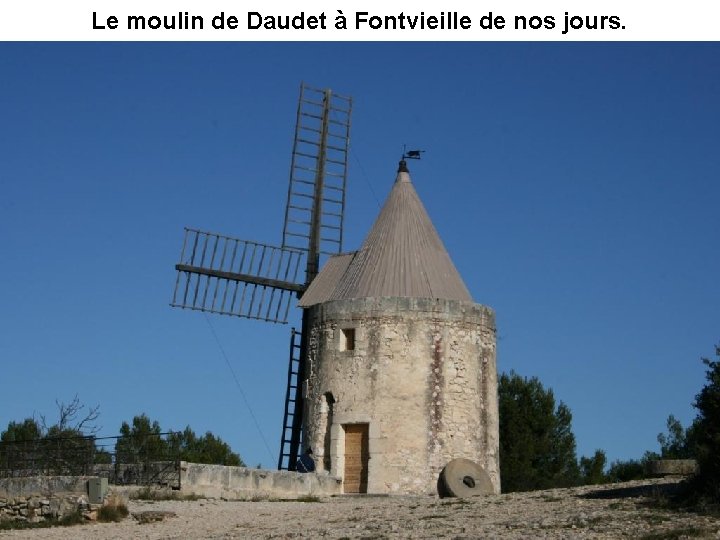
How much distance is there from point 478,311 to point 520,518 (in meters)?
10.1

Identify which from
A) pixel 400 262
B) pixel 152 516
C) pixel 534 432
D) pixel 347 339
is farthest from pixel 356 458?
pixel 534 432

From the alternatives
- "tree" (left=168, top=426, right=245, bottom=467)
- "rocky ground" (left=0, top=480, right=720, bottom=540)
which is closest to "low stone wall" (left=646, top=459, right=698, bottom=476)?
"rocky ground" (left=0, top=480, right=720, bottom=540)

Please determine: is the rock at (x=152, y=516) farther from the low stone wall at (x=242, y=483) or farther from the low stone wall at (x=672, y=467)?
the low stone wall at (x=672, y=467)

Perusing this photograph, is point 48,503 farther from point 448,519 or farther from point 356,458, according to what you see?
point 356,458

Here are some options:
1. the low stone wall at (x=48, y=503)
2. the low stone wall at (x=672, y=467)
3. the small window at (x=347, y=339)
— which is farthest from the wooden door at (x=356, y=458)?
the low stone wall at (x=672, y=467)

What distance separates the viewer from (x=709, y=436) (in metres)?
15.1

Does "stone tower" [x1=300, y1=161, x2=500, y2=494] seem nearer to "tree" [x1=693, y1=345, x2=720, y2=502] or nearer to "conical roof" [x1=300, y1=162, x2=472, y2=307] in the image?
"conical roof" [x1=300, y1=162, x2=472, y2=307]

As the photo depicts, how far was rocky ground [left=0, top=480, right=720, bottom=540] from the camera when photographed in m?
13.2

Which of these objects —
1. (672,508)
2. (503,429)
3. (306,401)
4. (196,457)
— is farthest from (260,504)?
(196,457)

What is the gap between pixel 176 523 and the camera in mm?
16547

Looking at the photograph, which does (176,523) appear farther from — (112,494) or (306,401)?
(306,401)

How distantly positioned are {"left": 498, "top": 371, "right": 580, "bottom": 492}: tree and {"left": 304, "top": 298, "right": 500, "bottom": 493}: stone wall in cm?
854

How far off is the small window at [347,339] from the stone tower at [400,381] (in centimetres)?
2

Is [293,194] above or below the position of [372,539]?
above
